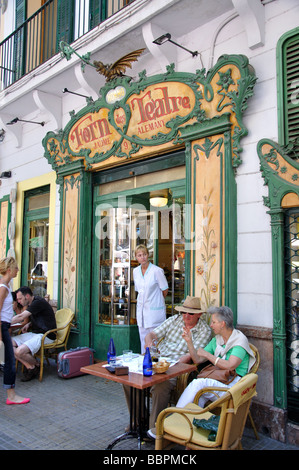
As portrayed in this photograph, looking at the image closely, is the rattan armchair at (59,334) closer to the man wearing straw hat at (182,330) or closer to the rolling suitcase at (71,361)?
the rolling suitcase at (71,361)

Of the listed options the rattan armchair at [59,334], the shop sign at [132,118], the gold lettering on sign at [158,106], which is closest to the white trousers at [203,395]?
the rattan armchair at [59,334]

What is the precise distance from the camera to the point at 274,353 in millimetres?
4031

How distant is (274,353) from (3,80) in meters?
8.40

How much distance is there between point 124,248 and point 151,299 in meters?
1.39

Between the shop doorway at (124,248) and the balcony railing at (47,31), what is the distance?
2.71 meters

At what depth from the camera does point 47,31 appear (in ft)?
26.0

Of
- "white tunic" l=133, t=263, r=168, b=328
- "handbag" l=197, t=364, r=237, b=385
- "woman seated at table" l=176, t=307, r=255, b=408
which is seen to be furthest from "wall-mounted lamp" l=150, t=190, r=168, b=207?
"handbag" l=197, t=364, r=237, b=385

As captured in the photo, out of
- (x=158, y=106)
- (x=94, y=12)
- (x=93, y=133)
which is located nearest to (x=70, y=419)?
(x=158, y=106)

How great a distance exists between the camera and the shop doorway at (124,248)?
20.7 ft

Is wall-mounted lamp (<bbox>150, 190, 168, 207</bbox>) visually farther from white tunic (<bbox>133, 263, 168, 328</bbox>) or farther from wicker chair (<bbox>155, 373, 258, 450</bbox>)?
wicker chair (<bbox>155, 373, 258, 450</bbox>)

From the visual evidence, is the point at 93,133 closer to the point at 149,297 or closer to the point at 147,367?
the point at 149,297

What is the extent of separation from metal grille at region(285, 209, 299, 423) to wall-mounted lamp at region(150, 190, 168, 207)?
8.33 feet

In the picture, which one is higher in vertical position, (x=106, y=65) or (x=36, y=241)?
(x=106, y=65)
